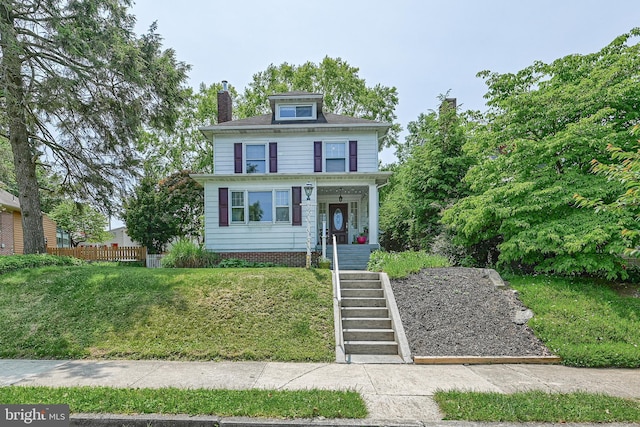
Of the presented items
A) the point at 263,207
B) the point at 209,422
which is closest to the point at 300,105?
the point at 263,207

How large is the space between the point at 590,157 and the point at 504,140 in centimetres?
202

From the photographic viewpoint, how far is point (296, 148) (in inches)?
556

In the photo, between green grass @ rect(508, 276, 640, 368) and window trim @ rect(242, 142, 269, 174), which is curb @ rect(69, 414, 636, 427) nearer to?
green grass @ rect(508, 276, 640, 368)

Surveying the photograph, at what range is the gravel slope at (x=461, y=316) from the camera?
5.83 m

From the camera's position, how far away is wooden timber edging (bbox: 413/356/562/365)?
547 cm

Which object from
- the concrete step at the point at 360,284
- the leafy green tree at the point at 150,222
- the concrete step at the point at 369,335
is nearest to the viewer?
the concrete step at the point at 369,335

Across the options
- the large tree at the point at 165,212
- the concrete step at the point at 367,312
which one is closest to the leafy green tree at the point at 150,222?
the large tree at the point at 165,212

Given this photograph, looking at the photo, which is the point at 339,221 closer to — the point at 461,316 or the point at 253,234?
the point at 253,234

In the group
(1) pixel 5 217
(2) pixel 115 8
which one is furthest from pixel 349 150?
(1) pixel 5 217

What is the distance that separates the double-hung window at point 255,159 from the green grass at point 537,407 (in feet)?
38.6

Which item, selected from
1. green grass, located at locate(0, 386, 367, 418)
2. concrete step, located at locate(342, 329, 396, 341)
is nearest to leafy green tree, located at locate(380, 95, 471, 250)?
concrete step, located at locate(342, 329, 396, 341)

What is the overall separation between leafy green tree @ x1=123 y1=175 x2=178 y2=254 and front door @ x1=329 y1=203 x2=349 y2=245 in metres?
8.70

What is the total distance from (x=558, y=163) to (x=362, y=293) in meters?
6.32

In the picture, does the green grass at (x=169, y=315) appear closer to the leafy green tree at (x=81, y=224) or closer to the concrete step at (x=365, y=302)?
the concrete step at (x=365, y=302)
